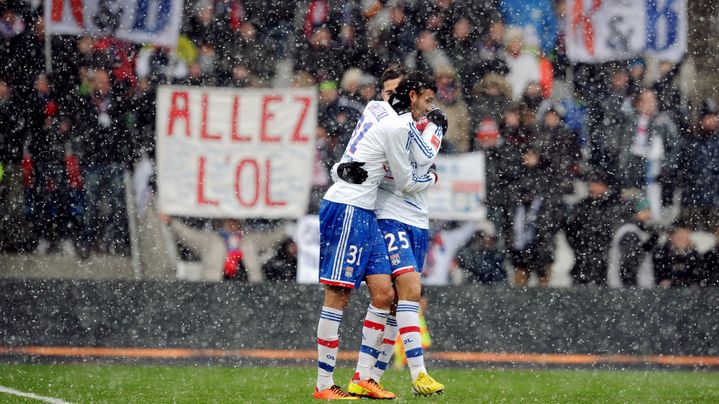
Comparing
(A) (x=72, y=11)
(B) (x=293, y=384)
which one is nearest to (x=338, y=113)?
(A) (x=72, y=11)

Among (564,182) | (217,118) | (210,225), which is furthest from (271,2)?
(564,182)

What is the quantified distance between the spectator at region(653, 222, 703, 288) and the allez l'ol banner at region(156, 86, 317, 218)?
376 centimetres

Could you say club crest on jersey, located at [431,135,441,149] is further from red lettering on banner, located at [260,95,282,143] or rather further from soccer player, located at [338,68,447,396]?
red lettering on banner, located at [260,95,282,143]

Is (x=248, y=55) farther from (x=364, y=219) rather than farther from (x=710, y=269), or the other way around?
(x=364, y=219)

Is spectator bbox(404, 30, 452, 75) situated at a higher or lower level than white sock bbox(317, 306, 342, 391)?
higher

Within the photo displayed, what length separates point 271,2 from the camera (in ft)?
50.6

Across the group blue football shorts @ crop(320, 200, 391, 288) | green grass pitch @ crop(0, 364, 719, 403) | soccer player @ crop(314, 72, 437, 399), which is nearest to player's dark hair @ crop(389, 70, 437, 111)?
soccer player @ crop(314, 72, 437, 399)

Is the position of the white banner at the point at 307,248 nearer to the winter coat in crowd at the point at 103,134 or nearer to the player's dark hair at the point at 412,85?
the winter coat in crowd at the point at 103,134

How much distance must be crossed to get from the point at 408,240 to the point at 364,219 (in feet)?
1.37

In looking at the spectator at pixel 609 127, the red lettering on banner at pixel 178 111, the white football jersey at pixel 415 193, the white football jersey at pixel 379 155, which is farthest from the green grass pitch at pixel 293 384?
the red lettering on banner at pixel 178 111

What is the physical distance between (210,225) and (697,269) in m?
5.09

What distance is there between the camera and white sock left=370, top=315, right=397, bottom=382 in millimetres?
9227

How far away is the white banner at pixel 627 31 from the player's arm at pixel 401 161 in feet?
23.2

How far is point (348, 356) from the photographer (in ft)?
41.6
